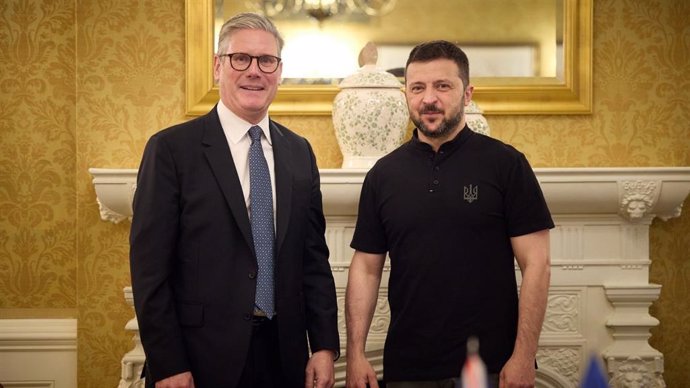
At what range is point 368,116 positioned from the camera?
3.21 m

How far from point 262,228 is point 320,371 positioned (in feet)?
1.26

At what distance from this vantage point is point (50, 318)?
3.59 m

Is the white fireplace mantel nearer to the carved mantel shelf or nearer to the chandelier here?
the carved mantel shelf

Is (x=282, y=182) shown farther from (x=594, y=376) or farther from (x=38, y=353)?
(x=38, y=353)

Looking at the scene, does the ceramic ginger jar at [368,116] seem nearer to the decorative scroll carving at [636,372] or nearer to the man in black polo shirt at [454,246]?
the man in black polo shirt at [454,246]

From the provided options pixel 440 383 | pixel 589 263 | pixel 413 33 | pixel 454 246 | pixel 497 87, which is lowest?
pixel 440 383

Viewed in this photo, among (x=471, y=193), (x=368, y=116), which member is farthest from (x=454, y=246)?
(x=368, y=116)

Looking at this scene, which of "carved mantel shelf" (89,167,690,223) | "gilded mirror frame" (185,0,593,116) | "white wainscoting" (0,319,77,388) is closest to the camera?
"carved mantel shelf" (89,167,690,223)

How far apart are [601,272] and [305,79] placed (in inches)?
49.9

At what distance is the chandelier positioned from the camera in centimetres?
345

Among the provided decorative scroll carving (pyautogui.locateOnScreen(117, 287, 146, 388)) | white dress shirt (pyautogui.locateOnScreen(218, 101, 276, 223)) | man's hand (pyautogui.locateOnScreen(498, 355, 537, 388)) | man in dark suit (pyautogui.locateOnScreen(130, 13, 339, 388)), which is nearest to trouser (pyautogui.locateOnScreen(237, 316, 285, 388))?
man in dark suit (pyautogui.locateOnScreen(130, 13, 339, 388))

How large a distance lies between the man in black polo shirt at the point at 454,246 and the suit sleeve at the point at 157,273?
569mm

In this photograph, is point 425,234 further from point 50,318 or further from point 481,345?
point 50,318

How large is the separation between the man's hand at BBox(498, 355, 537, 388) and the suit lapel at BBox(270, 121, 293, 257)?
652mm
